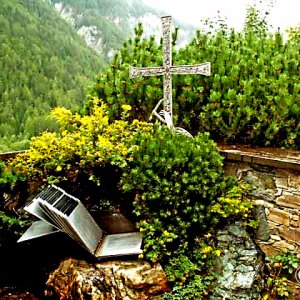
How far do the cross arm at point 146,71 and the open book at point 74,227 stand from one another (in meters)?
1.62

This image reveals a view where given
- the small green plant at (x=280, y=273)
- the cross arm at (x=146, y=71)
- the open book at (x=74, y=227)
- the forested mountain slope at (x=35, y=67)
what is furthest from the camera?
the forested mountain slope at (x=35, y=67)

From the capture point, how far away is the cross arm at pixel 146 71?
15.8ft

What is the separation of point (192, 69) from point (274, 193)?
5.06 ft

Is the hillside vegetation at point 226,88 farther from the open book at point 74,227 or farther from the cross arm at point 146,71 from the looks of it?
the open book at point 74,227

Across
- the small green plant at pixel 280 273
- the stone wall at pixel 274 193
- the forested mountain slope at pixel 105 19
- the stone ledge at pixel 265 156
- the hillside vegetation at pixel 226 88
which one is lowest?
the small green plant at pixel 280 273

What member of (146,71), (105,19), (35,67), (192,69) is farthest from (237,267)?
(105,19)

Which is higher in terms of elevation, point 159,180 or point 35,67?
point 35,67

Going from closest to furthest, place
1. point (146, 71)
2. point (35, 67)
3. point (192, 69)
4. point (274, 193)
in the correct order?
point (274, 193), point (192, 69), point (146, 71), point (35, 67)

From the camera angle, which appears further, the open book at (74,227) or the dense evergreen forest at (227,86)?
the dense evergreen forest at (227,86)

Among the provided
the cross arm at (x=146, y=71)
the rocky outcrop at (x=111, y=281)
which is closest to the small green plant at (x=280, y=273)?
the rocky outcrop at (x=111, y=281)

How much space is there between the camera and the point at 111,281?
369 centimetres

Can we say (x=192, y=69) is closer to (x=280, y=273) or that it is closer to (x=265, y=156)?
(x=265, y=156)

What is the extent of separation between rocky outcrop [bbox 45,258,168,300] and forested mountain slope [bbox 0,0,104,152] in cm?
2601

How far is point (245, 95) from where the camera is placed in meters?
4.87
